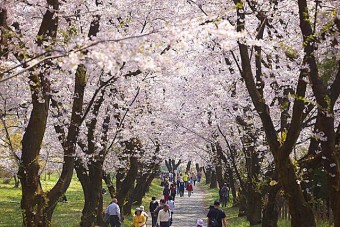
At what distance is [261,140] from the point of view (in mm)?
21375

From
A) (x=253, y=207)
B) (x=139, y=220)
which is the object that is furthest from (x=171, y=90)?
(x=139, y=220)

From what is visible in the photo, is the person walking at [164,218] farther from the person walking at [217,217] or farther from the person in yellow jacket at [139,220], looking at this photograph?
the person walking at [217,217]

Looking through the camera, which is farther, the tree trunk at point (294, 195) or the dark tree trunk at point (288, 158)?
the tree trunk at point (294, 195)

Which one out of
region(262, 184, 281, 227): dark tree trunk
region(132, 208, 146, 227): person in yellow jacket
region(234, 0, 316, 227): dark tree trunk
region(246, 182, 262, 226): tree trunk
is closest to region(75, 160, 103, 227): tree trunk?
region(132, 208, 146, 227): person in yellow jacket

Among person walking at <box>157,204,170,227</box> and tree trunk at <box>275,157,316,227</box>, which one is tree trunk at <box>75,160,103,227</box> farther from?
tree trunk at <box>275,157,316,227</box>

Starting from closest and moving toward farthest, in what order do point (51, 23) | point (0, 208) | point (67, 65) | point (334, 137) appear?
point (67, 65) → point (334, 137) → point (51, 23) → point (0, 208)

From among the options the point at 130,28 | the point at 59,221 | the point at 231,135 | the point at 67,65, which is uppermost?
the point at 130,28

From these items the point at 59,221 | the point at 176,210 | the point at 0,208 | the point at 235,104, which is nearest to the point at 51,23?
the point at 235,104

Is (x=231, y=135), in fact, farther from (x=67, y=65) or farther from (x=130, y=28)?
(x=67, y=65)

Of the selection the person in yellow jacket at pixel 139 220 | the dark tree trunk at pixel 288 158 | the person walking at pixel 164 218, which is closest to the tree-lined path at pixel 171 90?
the dark tree trunk at pixel 288 158

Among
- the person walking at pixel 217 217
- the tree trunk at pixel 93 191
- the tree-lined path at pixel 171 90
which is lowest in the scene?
the person walking at pixel 217 217

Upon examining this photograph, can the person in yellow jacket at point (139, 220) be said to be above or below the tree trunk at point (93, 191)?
below

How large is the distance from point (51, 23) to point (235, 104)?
12.8 meters

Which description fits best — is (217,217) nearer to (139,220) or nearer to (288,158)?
(139,220)
